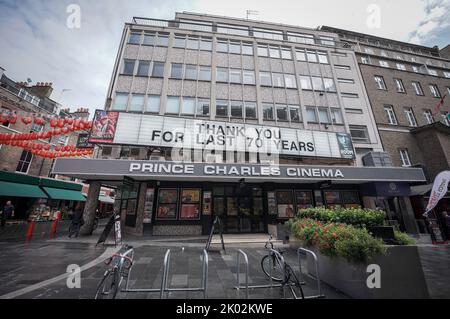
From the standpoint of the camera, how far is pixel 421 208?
14.3m

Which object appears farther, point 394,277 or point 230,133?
point 230,133

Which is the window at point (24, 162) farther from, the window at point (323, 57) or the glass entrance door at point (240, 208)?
the window at point (323, 57)

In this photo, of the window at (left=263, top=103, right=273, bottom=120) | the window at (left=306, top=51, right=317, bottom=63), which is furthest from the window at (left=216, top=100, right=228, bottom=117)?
the window at (left=306, top=51, right=317, bottom=63)

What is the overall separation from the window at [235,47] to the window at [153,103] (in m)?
9.38

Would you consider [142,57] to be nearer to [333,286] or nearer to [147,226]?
[147,226]

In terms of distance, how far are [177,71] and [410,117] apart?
2393 centimetres

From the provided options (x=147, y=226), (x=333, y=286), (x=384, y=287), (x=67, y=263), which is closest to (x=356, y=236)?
(x=384, y=287)

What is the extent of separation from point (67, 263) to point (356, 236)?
9040 millimetres

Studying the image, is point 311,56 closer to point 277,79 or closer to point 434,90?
point 277,79

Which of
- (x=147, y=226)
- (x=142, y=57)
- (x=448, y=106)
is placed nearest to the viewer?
(x=147, y=226)

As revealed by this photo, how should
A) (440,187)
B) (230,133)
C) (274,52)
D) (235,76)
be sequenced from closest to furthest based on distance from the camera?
(440,187), (230,133), (235,76), (274,52)

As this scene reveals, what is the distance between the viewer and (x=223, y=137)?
1388cm

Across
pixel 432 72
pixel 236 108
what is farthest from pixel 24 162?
pixel 432 72

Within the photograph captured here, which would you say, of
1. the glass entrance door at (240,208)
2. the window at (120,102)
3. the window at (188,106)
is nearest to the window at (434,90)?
the glass entrance door at (240,208)
